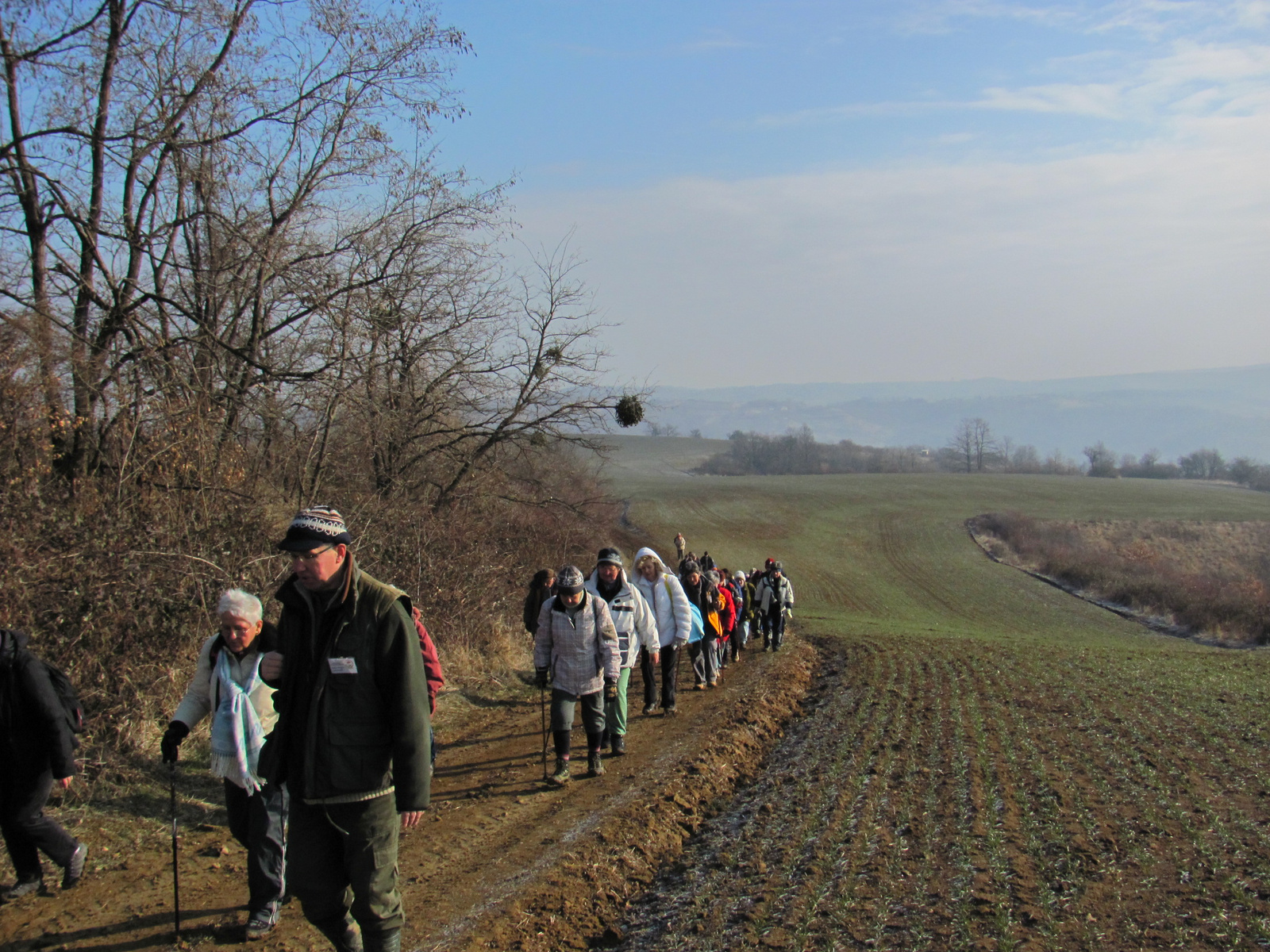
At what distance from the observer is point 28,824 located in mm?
5172

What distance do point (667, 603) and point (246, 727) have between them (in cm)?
679

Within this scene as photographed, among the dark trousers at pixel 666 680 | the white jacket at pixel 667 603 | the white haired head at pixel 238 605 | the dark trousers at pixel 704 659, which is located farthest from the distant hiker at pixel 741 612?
the white haired head at pixel 238 605

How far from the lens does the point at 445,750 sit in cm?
893

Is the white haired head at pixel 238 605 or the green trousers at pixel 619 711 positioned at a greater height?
the white haired head at pixel 238 605

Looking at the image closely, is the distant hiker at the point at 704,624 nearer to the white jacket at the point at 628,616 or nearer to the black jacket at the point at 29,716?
the white jacket at the point at 628,616

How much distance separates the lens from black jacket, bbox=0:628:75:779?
16.5ft

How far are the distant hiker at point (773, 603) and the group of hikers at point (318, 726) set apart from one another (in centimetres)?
961

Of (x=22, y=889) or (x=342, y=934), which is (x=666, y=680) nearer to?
(x=22, y=889)

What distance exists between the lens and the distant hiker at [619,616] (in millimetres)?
8859

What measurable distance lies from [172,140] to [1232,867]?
41.1ft

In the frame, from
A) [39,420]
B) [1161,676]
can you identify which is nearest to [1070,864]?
[39,420]

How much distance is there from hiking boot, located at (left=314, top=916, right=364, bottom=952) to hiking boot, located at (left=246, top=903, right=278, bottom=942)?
105 centimetres

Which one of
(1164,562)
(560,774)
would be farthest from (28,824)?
(1164,562)

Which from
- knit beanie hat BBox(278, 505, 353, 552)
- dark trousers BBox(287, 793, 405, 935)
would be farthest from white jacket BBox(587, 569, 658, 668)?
knit beanie hat BBox(278, 505, 353, 552)
